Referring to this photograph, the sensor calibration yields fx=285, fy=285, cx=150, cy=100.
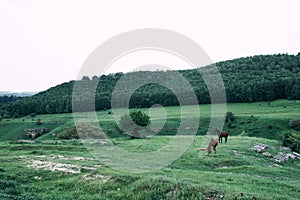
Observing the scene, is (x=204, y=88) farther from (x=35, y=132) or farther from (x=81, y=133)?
(x=81, y=133)

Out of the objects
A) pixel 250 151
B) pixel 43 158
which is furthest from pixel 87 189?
pixel 250 151

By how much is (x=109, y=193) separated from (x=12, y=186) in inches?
237

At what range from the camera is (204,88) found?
111750 mm

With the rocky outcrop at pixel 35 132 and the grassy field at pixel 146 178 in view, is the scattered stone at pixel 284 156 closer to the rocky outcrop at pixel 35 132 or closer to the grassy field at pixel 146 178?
the grassy field at pixel 146 178

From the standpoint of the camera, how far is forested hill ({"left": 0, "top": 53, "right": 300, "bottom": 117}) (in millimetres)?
104750

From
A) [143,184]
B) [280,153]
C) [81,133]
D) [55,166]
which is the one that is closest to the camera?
[143,184]

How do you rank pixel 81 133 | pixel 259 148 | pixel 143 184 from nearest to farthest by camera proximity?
1. pixel 143 184
2. pixel 259 148
3. pixel 81 133

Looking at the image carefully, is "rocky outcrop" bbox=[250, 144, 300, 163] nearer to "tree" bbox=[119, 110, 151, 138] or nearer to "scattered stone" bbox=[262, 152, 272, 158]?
"scattered stone" bbox=[262, 152, 272, 158]

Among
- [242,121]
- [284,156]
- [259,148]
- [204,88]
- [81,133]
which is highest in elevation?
[204,88]

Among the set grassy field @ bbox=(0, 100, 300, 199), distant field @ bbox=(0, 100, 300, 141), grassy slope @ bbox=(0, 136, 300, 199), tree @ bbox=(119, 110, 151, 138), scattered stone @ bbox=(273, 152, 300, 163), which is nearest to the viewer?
grassy slope @ bbox=(0, 136, 300, 199)

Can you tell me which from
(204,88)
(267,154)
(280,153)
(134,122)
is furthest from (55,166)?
(204,88)

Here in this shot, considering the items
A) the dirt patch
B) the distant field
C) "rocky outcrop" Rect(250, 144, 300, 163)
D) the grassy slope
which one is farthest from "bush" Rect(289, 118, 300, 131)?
the dirt patch

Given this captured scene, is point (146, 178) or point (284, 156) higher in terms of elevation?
point (146, 178)

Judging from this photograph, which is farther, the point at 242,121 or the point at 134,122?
the point at 242,121
